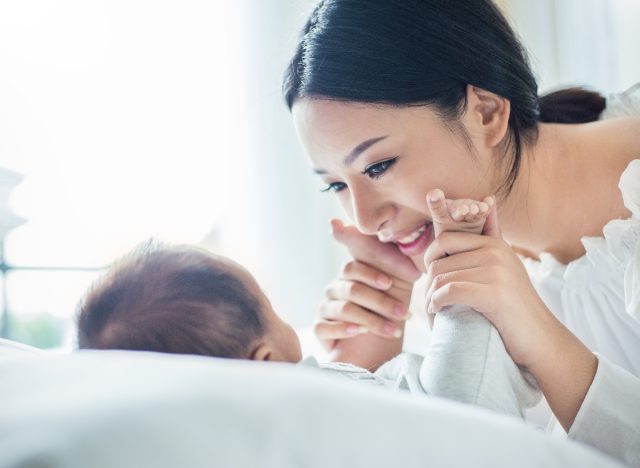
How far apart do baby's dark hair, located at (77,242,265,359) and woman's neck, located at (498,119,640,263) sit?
583 mm

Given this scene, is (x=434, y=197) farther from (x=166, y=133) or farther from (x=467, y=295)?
(x=166, y=133)

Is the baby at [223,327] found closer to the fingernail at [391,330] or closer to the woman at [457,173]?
the woman at [457,173]

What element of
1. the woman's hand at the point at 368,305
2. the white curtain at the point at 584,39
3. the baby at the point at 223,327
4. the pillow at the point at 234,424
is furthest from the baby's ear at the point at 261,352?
the white curtain at the point at 584,39

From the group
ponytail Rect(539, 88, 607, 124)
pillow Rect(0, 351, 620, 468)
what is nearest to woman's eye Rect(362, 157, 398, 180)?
ponytail Rect(539, 88, 607, 124)

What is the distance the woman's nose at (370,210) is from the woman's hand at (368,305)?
13cm

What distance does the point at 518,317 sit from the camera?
2.55 feet

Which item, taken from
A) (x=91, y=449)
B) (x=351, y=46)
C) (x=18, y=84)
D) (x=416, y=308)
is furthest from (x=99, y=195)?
(x=91, y=449)

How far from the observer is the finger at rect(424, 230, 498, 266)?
843 mm

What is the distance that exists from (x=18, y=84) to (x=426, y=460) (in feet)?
6.34

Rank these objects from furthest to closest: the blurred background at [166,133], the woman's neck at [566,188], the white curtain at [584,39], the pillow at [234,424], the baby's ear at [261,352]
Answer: the white curtain at [584,39] → the blurred background at [166,133] → the woman's neck at [566,188] → the baby's ear at [261,352] → the pillow at [234,424]

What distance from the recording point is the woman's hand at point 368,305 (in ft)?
3.88

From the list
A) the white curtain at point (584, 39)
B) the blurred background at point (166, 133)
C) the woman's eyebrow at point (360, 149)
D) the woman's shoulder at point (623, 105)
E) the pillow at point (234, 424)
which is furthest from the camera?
the white curtain at point (584, 39)

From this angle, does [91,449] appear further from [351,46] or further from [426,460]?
[351,46]

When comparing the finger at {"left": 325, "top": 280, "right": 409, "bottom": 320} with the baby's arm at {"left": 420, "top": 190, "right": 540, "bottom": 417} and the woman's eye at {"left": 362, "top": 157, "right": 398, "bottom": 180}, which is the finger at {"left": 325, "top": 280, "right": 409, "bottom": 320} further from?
the baby's arm at {"left": 420, "top": 190, "right": 540, "bottom": 417}
